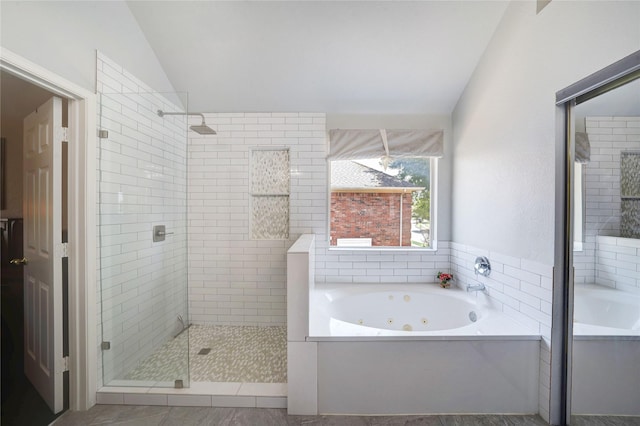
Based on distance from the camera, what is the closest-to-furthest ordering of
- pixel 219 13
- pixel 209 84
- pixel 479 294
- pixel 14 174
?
pixel 219 13, pixel 479 294, pixel 209 84, pixel 14 174

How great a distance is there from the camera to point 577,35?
4.74 ft

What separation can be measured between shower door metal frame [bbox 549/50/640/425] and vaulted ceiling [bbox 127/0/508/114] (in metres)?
1.04

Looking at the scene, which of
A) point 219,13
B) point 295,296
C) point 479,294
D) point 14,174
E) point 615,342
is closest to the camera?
point 615,342

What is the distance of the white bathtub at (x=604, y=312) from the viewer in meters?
1.33

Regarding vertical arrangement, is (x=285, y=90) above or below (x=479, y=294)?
above

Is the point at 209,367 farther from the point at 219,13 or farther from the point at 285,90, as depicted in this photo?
the point at 219,13

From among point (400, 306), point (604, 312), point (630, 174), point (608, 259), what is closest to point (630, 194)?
point (630, 174)

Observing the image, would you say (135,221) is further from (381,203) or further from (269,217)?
(381,203)

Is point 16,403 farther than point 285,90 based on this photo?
No

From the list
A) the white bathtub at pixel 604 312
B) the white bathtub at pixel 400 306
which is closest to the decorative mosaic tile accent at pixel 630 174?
the white bathtub at pixel 604 312

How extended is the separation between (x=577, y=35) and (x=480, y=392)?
82.9 inches

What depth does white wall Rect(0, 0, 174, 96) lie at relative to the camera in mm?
1336

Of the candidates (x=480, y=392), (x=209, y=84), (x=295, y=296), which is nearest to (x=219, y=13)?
(x=209, y=84)

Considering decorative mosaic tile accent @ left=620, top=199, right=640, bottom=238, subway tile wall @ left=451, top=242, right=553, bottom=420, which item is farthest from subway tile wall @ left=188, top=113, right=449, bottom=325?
decorative mosaic tile accent @ left=620, top=199, right=640, bottom=238
